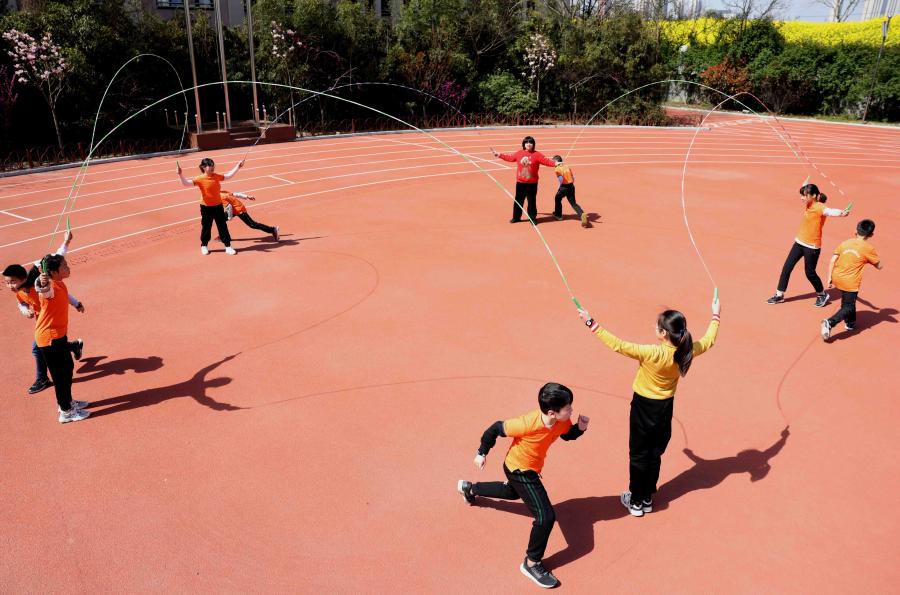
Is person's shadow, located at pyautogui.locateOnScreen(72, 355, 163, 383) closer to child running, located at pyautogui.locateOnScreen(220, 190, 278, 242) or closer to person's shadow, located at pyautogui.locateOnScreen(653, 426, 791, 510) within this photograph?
child running, located at pyautogui.locateOnScreen(220, 190, 278, 242)

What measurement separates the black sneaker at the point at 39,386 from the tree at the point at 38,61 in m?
15.8

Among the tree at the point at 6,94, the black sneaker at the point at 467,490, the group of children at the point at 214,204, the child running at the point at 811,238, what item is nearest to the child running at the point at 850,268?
the child running at the point at 811,238

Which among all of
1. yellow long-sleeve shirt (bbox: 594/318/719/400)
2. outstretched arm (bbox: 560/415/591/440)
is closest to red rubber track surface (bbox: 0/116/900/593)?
outstretched arm (bbox: 560/415/591/440)

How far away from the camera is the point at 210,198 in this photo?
35.6ft

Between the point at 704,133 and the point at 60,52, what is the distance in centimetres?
2438

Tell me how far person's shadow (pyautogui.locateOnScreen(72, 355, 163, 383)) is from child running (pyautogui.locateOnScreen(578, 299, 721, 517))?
17.8 feet

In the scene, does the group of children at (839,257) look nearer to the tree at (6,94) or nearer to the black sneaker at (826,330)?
the black sneaker at (826,330)

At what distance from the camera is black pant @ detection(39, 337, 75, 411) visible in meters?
6.24

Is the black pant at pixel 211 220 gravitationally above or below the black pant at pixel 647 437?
above

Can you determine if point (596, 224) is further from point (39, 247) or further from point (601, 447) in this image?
point (39, 247)

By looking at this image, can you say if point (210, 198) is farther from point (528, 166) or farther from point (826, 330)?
point (826, 330)

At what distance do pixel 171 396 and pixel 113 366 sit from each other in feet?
3.92

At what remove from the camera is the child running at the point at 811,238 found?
8906 mm

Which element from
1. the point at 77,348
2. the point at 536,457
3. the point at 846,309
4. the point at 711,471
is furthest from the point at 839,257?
the point at 77,348
